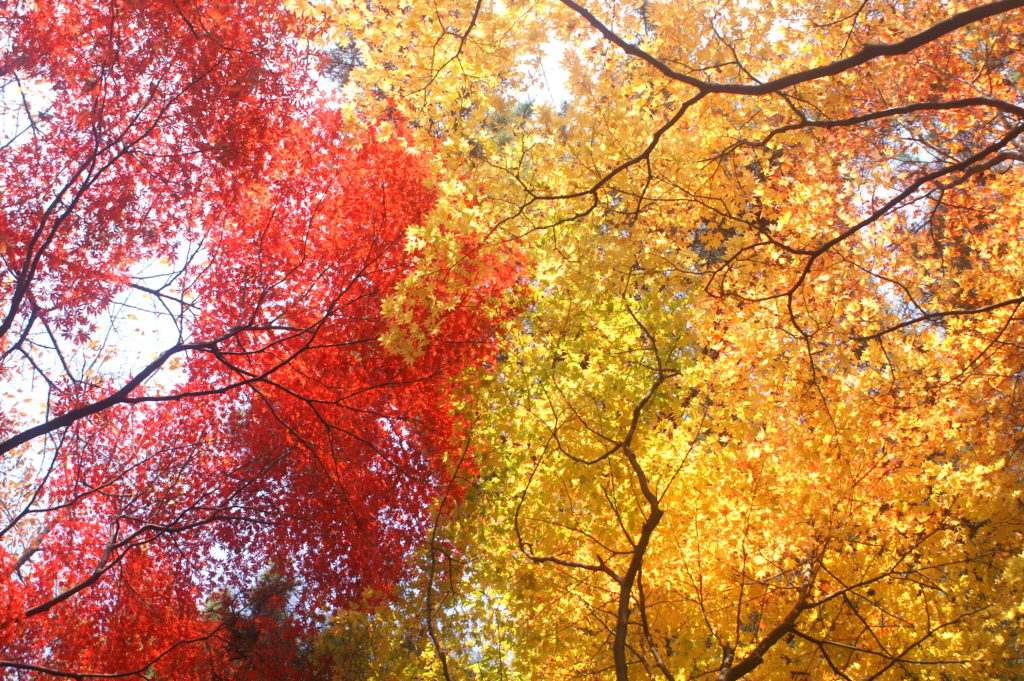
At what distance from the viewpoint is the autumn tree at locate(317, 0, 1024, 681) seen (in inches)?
203

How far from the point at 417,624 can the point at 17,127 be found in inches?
282

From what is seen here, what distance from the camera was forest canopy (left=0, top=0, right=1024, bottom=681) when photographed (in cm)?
520

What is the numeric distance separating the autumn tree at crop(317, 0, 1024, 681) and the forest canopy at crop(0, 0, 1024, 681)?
49mm

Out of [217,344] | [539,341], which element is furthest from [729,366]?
[217,344]

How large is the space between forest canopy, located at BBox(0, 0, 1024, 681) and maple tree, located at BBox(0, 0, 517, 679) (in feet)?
0.17

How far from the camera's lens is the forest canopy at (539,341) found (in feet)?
17.1

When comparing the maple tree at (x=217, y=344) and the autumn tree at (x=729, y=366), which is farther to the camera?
the maple tree at (x=217, y=344)

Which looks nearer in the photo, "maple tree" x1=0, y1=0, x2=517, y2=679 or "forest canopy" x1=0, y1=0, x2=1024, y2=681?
"forest canopy" x1=0, y1=0, x2=1024, y2=681

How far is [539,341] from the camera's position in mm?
7461

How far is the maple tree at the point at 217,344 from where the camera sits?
832 centimetres

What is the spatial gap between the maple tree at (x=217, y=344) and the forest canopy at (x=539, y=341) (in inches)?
2.1

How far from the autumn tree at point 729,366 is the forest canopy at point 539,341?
0.16 feet

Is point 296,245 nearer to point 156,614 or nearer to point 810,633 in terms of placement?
point 156,614

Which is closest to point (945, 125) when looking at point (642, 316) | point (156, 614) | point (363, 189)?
point (642, 316)
